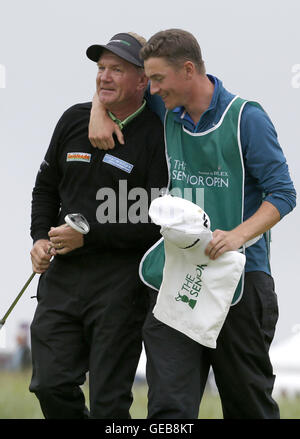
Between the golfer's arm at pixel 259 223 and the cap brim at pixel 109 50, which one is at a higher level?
the cap brim at pixel 109 50

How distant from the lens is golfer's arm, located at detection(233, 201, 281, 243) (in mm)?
5665

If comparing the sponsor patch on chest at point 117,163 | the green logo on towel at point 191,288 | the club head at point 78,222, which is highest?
the sponsor patch on chest at point 117,163

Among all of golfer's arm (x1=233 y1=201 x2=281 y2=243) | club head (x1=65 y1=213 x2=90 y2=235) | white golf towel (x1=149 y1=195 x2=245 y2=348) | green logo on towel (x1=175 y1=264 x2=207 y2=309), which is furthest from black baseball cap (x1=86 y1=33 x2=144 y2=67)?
green logo on towel (x1=175 y1=264 x2=207 y2=309)

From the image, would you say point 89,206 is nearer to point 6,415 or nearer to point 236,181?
point 236,181

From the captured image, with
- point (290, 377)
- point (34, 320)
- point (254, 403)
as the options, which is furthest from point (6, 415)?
point (290, 377)

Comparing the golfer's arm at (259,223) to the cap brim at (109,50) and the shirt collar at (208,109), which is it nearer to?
the shirt collar at (208,109)

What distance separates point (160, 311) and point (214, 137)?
1005 mm

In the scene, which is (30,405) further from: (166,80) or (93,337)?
(166,80)

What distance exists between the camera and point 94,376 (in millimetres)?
6324

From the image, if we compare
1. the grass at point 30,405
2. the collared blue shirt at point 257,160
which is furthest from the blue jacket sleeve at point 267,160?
the grass at point 30,405

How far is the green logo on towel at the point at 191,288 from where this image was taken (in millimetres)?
5781

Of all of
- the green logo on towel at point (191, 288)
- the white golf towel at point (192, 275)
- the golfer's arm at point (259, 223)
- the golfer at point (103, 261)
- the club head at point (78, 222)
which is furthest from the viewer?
the golfer at point (103, 261)

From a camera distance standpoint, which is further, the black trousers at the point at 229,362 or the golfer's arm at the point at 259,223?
the black trousers at the point at 229,362

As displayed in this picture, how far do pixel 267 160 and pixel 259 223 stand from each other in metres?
0.35
